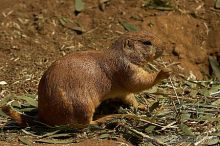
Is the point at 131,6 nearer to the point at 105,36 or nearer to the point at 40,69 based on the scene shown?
the point at 105,36

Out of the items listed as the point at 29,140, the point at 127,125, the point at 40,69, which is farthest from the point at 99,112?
the point at 40,69

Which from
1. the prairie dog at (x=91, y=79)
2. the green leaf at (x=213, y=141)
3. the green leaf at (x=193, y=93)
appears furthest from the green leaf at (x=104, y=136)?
the green leaf at (x=193, y=93)

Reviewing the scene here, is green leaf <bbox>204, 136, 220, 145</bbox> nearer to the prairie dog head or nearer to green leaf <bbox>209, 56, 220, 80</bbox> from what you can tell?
the prairie dog head

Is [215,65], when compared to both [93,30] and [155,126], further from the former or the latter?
[155,126]

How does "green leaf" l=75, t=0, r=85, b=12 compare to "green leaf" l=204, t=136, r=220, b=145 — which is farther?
"green leaf" l=75, t=0, r=85, b=12

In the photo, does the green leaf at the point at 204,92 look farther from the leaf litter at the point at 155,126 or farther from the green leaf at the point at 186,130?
the green leaf at the point at 186,130

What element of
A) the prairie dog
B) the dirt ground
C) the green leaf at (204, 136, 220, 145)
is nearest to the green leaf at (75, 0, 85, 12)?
the dirt ground
